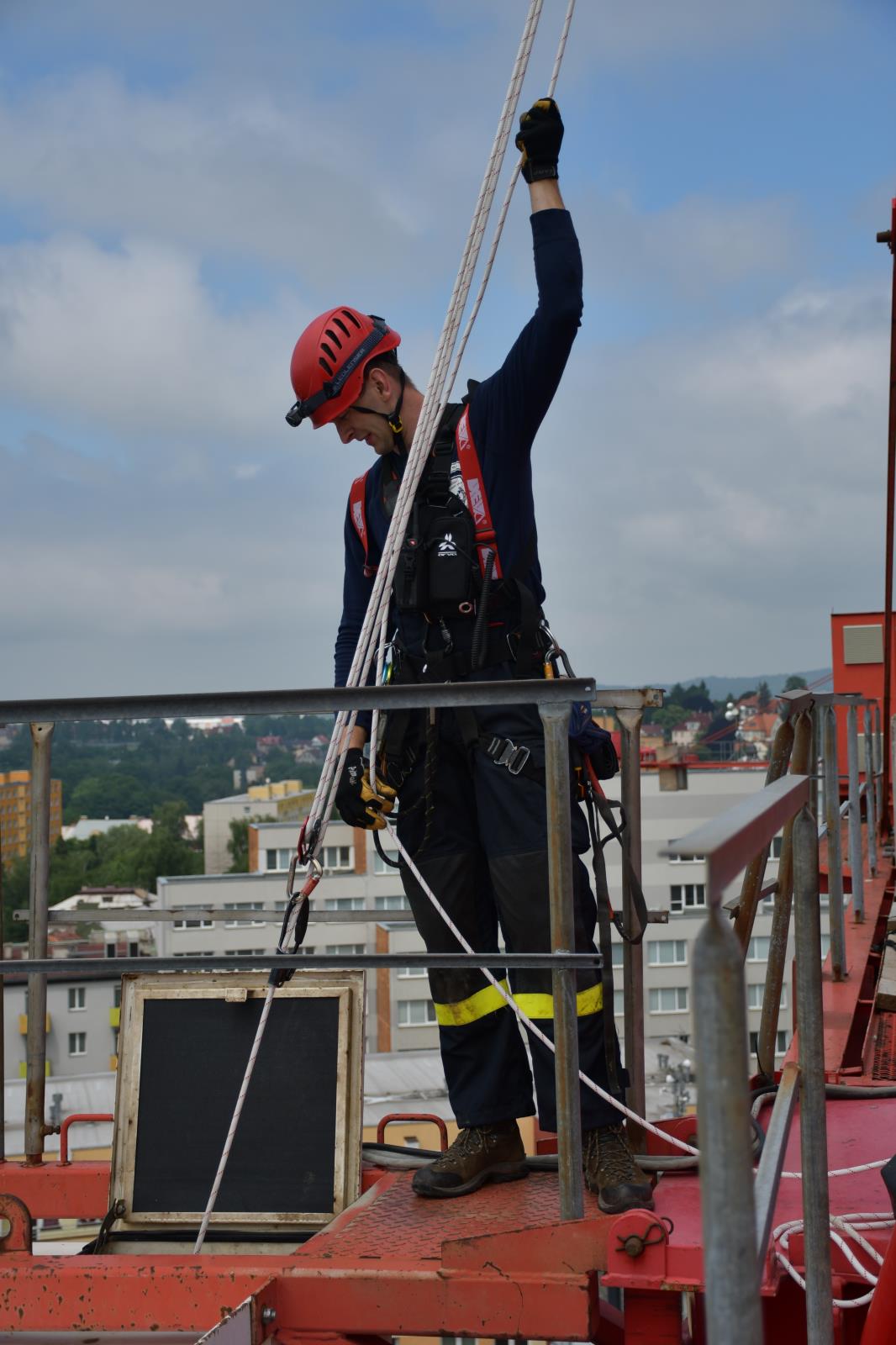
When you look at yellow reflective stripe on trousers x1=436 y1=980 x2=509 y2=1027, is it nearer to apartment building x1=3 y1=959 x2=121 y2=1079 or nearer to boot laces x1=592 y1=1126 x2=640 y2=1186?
boot laces x1=592 y1=1126 x2=640 y2=1186

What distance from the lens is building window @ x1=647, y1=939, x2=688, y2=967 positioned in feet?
165

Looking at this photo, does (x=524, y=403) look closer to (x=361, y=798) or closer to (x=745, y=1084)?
(x=361, y=798)

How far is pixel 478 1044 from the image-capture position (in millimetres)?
3168

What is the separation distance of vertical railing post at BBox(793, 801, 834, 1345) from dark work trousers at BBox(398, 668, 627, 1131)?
2.77 ft

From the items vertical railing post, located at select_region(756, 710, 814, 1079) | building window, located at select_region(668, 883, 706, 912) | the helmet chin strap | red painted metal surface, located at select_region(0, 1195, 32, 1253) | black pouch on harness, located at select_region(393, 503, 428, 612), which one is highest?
the helmet chin strap

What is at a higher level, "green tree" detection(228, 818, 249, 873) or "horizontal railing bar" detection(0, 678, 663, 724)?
"horizontal railing bar" detection(0, 678, 663, 724)

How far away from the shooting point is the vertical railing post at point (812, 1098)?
199cm

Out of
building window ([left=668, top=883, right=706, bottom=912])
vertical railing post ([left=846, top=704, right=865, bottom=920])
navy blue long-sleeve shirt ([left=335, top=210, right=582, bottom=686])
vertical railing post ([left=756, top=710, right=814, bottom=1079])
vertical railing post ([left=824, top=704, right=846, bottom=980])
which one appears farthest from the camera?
building window ([left=668, top=883, right=706, bottom=912])

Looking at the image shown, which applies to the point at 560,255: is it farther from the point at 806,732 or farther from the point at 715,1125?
the point at 715,1125

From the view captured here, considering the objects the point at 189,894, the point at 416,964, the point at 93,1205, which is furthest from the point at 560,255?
the point at 189,894

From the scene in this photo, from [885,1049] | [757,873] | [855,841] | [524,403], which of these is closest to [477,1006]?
[757,873]

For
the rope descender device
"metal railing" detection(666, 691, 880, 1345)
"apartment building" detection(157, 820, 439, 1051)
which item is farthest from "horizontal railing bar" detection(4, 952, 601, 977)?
"apartment building" detection(157, 820, 439, 1051)

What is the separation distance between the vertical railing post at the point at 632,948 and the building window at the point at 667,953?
47256 millimetres

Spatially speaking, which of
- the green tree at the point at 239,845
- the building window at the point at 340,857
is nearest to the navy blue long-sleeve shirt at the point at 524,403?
the building window at the point at 340,857
